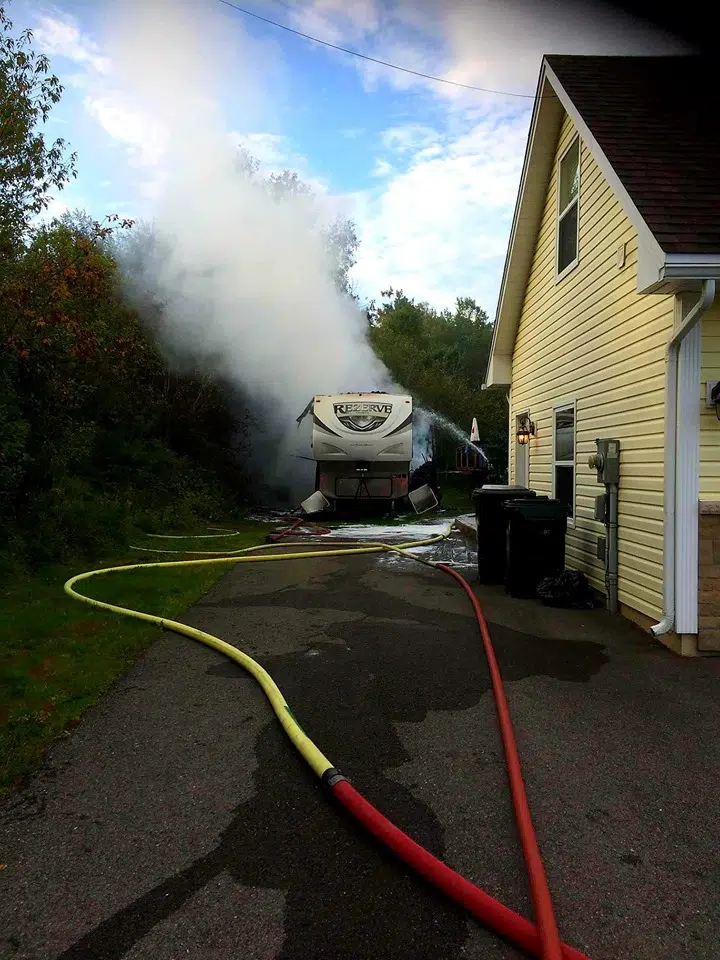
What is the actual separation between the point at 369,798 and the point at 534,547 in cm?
490

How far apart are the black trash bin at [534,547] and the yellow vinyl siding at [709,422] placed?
2120mm

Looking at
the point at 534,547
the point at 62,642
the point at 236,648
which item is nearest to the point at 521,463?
the point at 534,547

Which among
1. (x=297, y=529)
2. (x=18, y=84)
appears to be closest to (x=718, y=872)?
(x=18, y=84)

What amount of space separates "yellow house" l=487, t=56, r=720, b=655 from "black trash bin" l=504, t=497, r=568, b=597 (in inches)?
16.8

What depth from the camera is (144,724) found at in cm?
389

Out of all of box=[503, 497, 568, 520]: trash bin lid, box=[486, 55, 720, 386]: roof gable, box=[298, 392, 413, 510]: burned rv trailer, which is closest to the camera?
box=[486, 55, 720, 386]: roof gable

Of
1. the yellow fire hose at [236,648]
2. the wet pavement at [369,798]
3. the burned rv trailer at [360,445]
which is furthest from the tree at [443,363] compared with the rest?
the wet pavement at [369,798]

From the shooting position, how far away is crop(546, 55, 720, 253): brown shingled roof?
5295 millimetres

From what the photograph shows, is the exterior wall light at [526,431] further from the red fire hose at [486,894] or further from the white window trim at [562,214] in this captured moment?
the red fire hose at [486,894]

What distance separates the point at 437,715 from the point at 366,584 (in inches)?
164

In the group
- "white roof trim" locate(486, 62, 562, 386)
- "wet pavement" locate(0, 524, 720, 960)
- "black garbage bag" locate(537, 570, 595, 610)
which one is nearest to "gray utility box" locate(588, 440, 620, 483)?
"black garbage bag" locate(537, 570, 595, 610)

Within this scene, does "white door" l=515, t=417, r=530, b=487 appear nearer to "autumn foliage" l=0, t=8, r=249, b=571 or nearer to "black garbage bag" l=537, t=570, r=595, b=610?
"black garbage bag" l=537, t=570, r=595, b=610

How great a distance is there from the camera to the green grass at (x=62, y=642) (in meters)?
3.75

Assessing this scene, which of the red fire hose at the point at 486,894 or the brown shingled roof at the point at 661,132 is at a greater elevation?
the brown shingled roof at the point at 661,132
